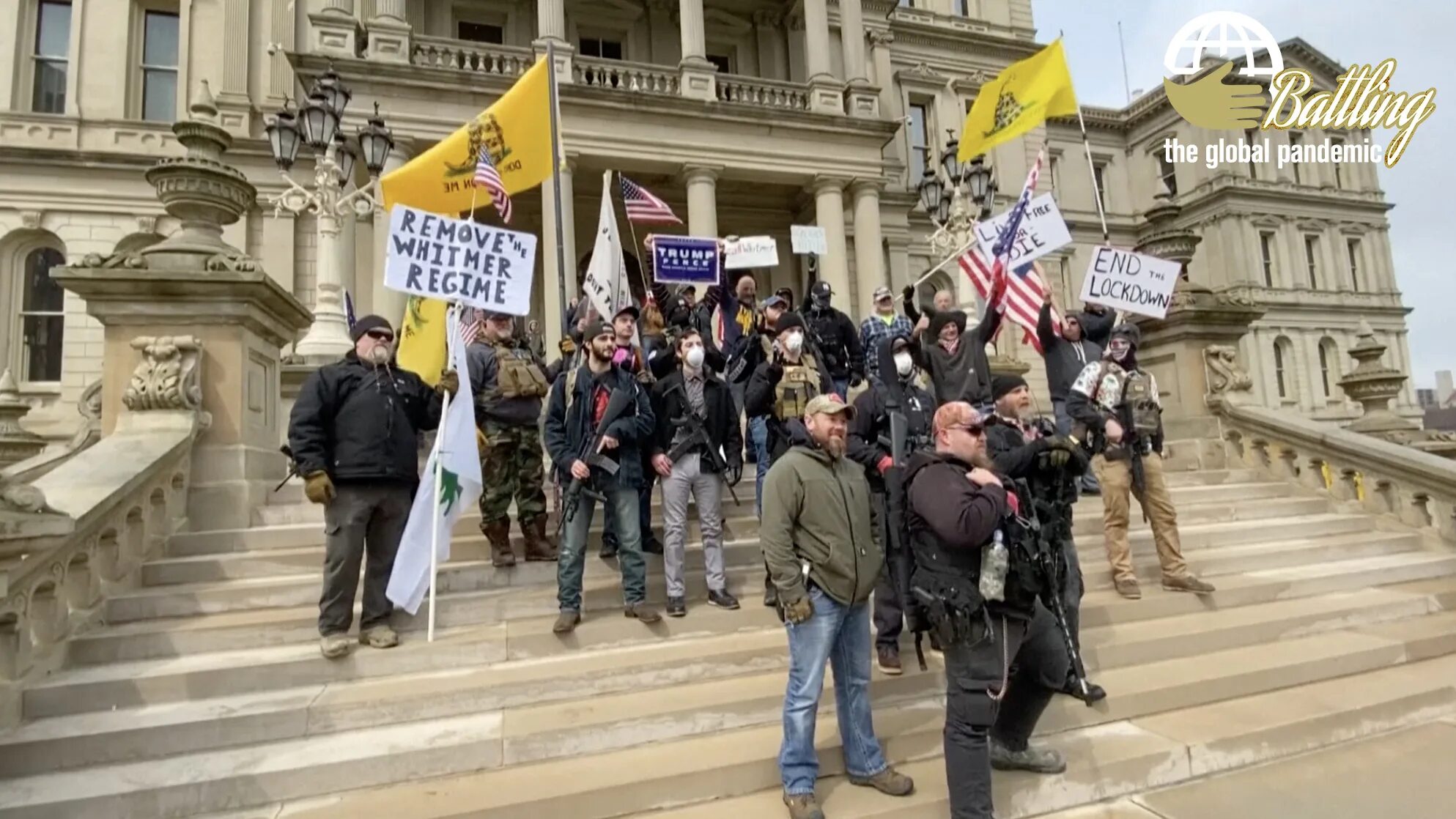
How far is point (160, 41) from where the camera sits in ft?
60.6

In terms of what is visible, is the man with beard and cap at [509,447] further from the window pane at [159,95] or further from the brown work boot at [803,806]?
the window pane at [159,95]

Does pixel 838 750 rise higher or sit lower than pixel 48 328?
lower

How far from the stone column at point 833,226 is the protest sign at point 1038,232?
9798mm

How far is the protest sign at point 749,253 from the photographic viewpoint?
9.24 m

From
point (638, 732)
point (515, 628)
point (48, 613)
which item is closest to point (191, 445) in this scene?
point (48, 613)

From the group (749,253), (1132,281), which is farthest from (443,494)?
(1132,281)

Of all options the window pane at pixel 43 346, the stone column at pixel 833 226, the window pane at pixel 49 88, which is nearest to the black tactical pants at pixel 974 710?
the stone column at pixel 833 226

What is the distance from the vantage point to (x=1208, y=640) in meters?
5.30

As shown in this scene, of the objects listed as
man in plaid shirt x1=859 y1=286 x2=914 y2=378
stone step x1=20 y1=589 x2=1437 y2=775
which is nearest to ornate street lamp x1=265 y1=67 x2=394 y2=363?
stone step x1=20 y1=589 x2=1437 y2=775

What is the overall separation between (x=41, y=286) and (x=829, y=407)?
840 inches

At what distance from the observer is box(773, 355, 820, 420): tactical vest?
5422 mm

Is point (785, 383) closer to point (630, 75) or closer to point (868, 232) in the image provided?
point (868, 232)

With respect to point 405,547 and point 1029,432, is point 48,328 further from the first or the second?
point 1029,432

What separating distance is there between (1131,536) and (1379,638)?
1839 mm
